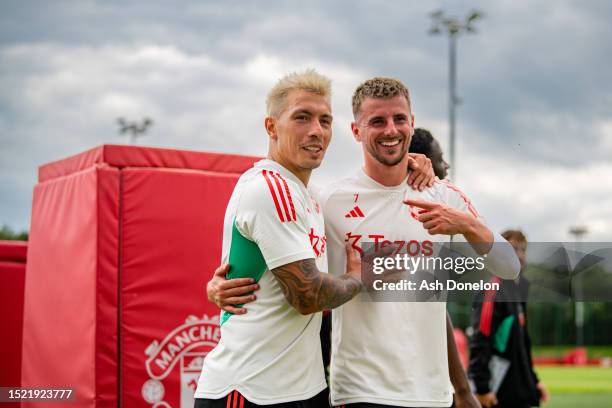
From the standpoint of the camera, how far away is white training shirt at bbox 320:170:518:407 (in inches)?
139

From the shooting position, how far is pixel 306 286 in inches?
123

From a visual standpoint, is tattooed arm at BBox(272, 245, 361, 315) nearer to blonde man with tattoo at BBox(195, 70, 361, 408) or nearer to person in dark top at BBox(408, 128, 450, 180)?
blonde man with tattoo at BBox(195, 70, 361, 408)

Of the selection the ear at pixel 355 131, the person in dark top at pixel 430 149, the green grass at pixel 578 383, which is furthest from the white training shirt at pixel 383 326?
the green grass at pixel 578 383

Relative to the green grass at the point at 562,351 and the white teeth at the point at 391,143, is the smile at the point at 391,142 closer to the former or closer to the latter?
the white teeth at the point at 391,143

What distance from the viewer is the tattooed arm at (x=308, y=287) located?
3131 millimetres

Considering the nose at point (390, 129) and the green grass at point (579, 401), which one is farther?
the green grass at point (579, 401)

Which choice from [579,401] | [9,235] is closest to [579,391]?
[579,401]

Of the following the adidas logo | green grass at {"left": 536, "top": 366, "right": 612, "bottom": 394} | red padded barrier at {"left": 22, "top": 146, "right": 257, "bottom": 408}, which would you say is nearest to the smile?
the adidas logo

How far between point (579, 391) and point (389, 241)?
21.5m

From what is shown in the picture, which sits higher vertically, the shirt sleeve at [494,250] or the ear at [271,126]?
the ear at [271,126]

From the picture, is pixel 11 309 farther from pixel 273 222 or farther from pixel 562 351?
pixel 562 351

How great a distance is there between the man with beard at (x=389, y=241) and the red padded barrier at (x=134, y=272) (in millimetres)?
1490

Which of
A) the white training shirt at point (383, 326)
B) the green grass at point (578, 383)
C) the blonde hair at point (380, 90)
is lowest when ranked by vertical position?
the green grass at point (578, 383)

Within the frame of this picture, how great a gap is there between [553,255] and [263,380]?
1983mm
